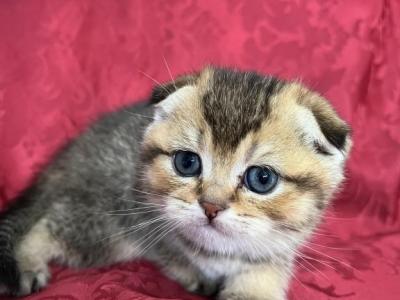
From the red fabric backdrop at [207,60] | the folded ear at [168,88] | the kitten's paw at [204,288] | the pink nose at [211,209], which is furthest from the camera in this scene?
the red fabric backdrop at [207,60]

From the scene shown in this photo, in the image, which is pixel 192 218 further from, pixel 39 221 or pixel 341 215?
pixel 341 215

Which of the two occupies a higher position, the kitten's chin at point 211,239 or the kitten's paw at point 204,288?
the kitten's chin at point 211,239

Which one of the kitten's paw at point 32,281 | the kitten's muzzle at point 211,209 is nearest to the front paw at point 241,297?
the kitten's muzzle at point 211,209

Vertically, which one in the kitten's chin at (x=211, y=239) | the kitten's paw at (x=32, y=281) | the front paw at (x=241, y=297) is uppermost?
the kitten's chin at (x=211, y=239)

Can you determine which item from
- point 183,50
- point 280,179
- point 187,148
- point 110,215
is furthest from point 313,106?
point 183,50

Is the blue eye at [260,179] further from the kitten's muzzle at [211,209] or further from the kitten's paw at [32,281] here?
the kitten's paw at [32,281]

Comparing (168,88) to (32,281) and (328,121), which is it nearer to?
(328,121)

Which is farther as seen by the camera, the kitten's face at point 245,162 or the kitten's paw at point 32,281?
the kitten's paw at point 32,281

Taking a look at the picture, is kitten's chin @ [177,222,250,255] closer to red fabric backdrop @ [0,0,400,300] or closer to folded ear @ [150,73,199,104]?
folded ear @ [150,73,199,104]
